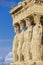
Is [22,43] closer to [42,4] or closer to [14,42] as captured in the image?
[14,42]

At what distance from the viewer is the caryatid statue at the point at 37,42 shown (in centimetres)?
2544

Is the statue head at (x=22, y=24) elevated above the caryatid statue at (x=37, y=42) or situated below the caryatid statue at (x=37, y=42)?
above

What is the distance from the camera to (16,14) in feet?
95.0

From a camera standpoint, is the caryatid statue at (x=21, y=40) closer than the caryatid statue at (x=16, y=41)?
Yes

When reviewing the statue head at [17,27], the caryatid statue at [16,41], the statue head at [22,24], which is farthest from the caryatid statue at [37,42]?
the statue head at [17,27]

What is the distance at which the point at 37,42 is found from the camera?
25.6 metres

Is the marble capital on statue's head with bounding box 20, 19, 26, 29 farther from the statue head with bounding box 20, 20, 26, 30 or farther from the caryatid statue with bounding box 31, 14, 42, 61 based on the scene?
the caryatid statue with bounding box 31, 14, 42, 61

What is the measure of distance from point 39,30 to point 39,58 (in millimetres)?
1677

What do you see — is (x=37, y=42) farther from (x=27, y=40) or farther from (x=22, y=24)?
(x=22, y=24)

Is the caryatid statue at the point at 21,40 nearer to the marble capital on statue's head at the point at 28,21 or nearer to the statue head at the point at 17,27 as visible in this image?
the statue head at the point at 17,27


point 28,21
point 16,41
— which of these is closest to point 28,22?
point 28,21

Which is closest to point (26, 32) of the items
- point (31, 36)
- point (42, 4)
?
point (31, 36)

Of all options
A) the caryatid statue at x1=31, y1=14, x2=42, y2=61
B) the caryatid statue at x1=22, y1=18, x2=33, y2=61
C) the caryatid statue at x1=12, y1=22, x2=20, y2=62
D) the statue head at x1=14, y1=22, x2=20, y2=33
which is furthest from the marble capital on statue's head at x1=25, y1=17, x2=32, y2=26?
the statue head at x1=14, y1=22, x2=20, y2=33

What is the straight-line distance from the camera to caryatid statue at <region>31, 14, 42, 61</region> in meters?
25.4
